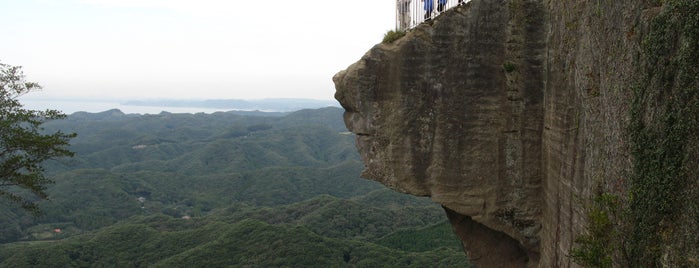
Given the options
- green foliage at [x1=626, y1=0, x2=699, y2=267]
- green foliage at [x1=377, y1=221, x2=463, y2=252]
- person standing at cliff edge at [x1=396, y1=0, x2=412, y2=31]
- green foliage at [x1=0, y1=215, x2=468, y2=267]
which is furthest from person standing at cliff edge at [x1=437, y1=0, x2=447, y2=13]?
green foliage at [x1=377, y1=221, x2=463, y2=252]

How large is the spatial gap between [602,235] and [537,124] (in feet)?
10.4

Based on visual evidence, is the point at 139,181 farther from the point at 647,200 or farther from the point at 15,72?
the point at 647,200

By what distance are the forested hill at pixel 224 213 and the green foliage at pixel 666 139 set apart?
1876 cm

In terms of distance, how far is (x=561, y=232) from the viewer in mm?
8727

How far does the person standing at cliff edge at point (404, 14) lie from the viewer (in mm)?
11531

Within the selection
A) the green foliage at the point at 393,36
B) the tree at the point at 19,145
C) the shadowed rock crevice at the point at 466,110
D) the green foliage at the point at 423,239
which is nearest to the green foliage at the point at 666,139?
the shadowed rock crevice at the point at 466,110

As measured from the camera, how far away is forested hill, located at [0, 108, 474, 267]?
5134 centimetres

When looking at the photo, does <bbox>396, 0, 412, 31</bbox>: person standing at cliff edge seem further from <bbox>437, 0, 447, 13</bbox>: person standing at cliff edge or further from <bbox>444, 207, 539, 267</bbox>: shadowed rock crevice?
<bbox>444, 207, 539, 267</bbox>: shadowed rock crevice

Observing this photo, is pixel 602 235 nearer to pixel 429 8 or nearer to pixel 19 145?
pixel 429 8

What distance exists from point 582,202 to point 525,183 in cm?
238

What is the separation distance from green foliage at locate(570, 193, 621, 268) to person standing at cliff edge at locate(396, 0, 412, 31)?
5.98 metres

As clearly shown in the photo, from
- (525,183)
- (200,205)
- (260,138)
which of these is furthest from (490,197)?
(260,138)

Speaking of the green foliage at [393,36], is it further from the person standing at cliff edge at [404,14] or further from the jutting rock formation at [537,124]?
the person standing at cliff edge at [404,14]

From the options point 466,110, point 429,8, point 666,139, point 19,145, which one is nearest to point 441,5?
point 429,8
